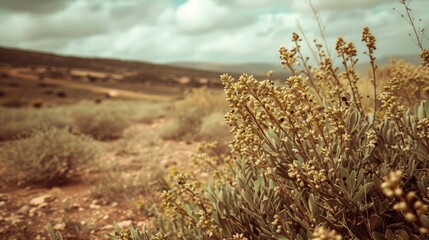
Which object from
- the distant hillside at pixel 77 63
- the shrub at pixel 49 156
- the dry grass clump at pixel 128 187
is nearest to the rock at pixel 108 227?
the dry grass clump at pixel 128 187

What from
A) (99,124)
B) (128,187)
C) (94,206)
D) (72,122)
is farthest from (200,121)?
(94,206)

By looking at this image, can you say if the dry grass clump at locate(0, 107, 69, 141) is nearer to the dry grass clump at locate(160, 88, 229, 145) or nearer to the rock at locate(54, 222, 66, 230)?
the dry grass clump at locate(160, 88, 229, 145)

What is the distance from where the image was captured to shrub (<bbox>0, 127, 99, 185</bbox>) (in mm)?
4480

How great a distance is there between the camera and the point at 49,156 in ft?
15.4

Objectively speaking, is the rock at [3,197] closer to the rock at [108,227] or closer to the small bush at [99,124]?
the rock at [108,227]

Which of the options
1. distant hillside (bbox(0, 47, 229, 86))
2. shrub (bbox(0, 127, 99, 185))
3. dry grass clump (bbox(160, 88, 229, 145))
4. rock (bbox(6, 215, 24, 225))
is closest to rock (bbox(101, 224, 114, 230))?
rock (bbox(6, 215, 24, 225))

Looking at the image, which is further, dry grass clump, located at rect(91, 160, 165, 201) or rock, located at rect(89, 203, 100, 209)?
dry grass clump, located at rect(91, 160, 165, 201)

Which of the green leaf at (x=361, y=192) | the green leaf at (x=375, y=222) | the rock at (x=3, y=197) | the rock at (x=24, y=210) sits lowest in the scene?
the rock at (x=24, y=210)

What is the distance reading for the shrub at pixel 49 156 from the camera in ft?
14.7

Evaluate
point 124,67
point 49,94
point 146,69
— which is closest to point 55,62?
point 124,67

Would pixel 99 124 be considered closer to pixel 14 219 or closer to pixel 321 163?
pixel 14 219

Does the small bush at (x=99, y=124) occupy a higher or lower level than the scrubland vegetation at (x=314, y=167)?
lower

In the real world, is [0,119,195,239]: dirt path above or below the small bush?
below

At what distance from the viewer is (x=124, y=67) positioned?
75.9 meters
